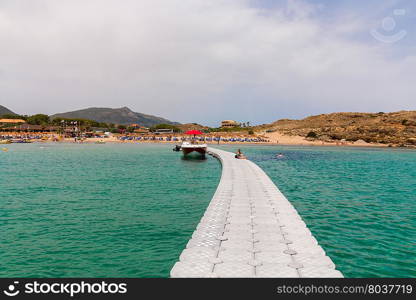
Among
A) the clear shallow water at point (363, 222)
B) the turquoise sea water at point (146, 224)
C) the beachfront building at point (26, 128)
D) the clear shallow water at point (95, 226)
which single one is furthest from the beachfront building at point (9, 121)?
the clear shallow water at point (363, 222)

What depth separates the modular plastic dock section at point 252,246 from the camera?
21.4 feet

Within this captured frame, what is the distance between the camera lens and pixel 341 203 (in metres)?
16.0

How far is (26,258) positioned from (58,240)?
154 centimetres

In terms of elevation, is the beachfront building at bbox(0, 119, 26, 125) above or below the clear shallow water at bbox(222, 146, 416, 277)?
above

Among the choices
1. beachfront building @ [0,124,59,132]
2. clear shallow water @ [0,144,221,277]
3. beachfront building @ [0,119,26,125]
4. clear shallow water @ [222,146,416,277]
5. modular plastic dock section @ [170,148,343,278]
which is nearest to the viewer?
modular plastic dock section @ [170,148,343,278]

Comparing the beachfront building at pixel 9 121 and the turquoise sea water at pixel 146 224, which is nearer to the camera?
the turquoise sea water at pixel 146 224

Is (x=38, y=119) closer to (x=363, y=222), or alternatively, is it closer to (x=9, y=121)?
(x=9, y=121)

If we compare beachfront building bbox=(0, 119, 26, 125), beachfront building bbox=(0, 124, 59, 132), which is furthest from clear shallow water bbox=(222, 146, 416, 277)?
beachfront building bbox=(0, 119, 26, 125)

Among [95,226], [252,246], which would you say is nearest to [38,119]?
[95,226]

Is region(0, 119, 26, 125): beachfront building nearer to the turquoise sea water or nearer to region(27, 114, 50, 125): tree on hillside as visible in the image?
region(27, 114, 50, 125): tree on hillside

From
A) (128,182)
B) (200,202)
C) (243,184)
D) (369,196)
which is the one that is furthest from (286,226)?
(128,182)

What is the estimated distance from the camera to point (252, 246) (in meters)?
8.12

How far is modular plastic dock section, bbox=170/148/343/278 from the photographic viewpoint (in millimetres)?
6535

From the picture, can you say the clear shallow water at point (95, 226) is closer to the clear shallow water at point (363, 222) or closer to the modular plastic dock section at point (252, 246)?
the modular plastic dock section at point (252, 246)
